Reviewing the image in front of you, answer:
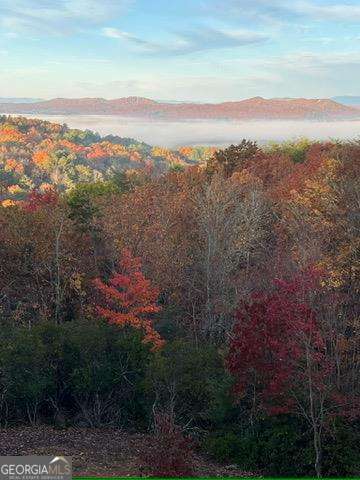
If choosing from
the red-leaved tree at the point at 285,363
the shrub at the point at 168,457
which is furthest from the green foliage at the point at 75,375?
the shrub at the point at 168,457

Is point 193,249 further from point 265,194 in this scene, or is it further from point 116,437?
point 116,437

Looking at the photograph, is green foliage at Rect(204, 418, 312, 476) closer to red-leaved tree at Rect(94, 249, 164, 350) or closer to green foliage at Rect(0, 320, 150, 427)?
green foliage at Rect(0, 320, 150, 427)

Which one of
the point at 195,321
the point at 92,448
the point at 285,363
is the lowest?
the point at 92,448

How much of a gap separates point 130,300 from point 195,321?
14.1 feet

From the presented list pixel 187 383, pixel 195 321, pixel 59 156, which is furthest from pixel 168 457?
pixel 59 156

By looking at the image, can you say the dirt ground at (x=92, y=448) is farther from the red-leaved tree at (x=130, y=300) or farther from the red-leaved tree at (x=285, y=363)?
the red-leaved tree at (x=130, y=300)

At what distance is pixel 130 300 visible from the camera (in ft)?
79.0

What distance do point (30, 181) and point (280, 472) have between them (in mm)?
114448

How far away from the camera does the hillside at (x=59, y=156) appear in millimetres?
123688

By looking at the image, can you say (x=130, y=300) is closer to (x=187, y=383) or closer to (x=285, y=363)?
(x=187, y=383)

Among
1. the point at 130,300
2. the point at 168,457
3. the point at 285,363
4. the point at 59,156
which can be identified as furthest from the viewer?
the point at 59,156

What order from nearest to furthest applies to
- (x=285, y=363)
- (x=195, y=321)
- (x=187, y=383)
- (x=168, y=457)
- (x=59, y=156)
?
(x=168, y=457) < (x=285, y=363) < (x=187, y=383) < (x=195, y=321) < (x=59, y=156)

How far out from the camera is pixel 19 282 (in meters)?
26.2

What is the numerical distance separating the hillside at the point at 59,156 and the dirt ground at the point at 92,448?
81.6m
